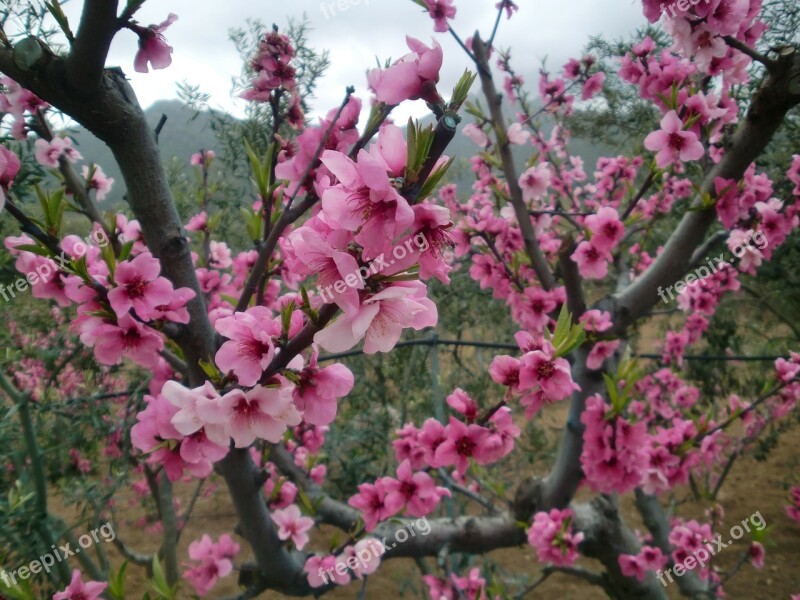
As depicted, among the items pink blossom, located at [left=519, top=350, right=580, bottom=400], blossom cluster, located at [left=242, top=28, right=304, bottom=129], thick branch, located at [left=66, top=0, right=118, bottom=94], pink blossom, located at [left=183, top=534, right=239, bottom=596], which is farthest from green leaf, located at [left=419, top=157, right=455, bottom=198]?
pink blossom, located at [left=183, top=534, right=239, bottom=596]

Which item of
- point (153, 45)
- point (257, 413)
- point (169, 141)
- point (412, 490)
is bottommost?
point (412, 490)

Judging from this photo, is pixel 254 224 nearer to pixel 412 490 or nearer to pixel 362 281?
pixel 362 281

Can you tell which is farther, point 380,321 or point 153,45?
point 153,45

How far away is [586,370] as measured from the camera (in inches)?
88.0

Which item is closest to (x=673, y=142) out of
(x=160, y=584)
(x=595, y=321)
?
(x=595, y=321)

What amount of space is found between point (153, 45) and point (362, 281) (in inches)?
32.6

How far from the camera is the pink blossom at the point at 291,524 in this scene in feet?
6.03

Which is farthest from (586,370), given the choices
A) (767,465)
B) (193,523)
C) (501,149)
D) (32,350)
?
(767,465)

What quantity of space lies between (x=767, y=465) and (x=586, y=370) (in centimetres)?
594

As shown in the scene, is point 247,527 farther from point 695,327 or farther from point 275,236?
point 695,327

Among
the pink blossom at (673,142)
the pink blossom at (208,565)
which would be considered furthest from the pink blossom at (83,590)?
the pink blossom at (673,142)

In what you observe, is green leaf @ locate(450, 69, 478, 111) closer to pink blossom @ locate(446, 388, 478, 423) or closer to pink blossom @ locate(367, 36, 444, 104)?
pink blossom @ locate(367, 36, 444, 104)

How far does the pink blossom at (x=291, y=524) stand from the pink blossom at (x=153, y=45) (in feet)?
5.04

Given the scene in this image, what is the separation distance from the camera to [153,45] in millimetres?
1021
